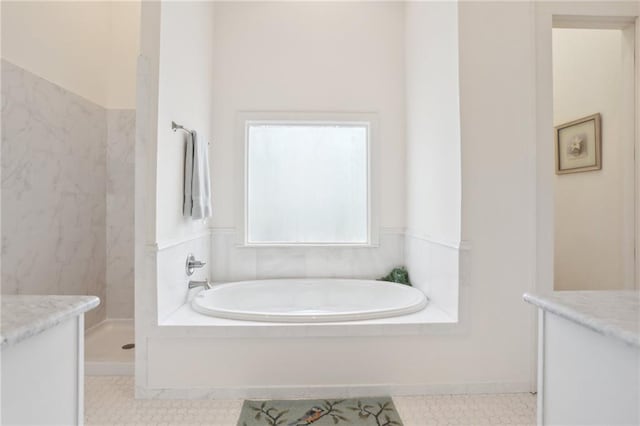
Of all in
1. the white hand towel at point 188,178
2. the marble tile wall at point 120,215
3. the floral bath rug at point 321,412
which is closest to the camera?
the floral bath rug at point 321,412

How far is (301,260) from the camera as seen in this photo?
10.2ft

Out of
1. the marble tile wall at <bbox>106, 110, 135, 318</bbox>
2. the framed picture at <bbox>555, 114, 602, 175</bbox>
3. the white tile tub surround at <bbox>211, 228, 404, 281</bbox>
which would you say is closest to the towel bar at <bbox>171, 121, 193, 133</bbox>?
the white tile tub surround at <bbox>211, 228, 404, 281</bbox>

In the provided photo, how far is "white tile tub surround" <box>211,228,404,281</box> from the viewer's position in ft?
10.1

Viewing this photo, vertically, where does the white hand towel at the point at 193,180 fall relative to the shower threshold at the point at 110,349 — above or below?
above

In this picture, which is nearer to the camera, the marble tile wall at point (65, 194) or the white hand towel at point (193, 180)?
the marble tile wall at point (65, 194)

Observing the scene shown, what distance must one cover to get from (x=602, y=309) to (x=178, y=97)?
7.69 feet

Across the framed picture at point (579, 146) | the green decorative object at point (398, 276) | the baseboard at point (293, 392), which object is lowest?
the baseboard at point (293, 392)

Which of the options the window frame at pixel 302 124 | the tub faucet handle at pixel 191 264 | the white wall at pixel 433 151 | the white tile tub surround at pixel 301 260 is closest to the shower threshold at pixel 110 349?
the tub faucet handle at pixel 191 264

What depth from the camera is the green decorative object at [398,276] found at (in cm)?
296

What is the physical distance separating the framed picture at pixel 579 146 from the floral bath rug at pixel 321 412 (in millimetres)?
2042

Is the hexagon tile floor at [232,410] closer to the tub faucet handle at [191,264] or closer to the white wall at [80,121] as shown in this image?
the tub faucet handle at [191,264]

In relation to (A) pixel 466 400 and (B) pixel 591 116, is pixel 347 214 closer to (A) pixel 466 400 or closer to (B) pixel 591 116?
(A) pixel 466 400

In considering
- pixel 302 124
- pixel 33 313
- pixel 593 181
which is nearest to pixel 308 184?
pixel 302 124

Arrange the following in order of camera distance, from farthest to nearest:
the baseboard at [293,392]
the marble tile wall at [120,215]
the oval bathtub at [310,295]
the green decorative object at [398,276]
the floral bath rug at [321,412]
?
the marble tile wall at [120,215], the green decorative object at [398,276], the oval bathtub at [310,295], the baseboard at [293,392], the floral bath rug at [321,412]
